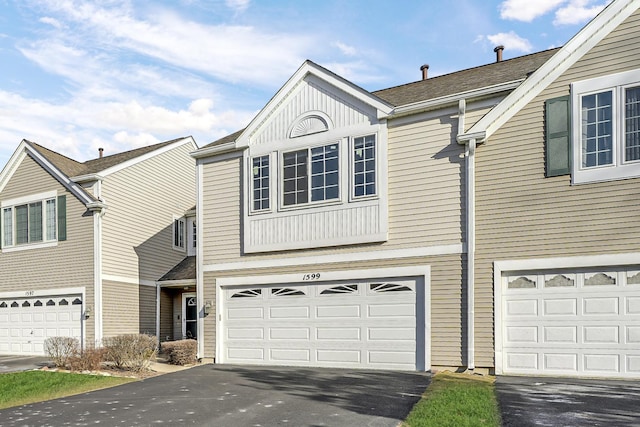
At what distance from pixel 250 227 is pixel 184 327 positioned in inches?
283

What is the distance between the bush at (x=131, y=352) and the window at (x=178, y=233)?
767 centimetres

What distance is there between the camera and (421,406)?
809 centimetres

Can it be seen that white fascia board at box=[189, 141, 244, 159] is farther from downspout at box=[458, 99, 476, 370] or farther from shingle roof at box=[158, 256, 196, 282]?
downspout at box=[458, 99, 476, 370]

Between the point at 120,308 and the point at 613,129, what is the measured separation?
1587 cm

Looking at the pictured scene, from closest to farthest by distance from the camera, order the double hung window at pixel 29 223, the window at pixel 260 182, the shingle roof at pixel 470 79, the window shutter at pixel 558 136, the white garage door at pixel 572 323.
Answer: the white garage door at pixel 572 323 < the window shutter at pixel 558 136 < the shingle roof at pixel 470 79 < the window at pixel 260 182 < the double hung window at pixel 29 223

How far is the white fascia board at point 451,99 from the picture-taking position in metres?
11.7

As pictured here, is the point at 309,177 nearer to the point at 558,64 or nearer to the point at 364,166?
the point at 364,166

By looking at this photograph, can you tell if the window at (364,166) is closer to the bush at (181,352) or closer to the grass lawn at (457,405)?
the grass lawn at (457,405)

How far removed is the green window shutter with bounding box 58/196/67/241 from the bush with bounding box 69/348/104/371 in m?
5.88

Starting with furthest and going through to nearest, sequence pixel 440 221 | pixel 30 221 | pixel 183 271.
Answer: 1. pixel 183 271
2. pixel 30 221
3. pixel 440 221

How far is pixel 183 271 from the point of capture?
1984 centimetres

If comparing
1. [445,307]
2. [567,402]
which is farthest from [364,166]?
[567,402]

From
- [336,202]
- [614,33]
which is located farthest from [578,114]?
[336,202]

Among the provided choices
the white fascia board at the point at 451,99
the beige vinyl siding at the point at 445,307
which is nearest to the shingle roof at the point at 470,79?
the white fascia board at the point at 451,99
